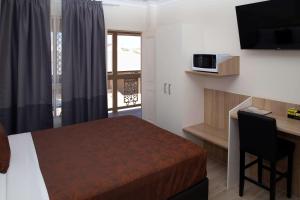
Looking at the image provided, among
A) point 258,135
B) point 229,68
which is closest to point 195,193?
point 258,135

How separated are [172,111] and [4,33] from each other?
261 cm

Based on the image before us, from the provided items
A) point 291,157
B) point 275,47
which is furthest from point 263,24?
point 291,157

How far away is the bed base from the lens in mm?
2143

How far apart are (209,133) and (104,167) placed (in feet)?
6.12

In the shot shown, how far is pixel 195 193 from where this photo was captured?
2242mm

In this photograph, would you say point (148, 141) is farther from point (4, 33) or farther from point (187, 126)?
point (4, 33)

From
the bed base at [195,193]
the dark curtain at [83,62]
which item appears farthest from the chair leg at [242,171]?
the dark curtain at [83,62]

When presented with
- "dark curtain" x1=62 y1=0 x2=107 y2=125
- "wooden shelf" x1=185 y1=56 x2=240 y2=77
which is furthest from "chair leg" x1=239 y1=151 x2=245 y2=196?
"dark curtain" x1=62 y1=0 x2=107 y2=125

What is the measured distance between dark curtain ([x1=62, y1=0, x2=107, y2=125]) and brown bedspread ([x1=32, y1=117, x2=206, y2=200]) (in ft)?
2.99

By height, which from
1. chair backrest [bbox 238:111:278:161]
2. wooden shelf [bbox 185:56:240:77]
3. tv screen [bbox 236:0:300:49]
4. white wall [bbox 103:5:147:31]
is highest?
white wall [bbox 103:5:147:31]

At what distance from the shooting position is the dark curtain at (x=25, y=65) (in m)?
3.26

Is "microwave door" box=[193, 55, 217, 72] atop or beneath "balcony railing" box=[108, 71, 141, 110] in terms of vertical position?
atop

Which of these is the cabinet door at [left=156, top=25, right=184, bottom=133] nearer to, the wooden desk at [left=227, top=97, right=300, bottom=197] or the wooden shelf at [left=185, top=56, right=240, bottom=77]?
the wooden shelf at [left=185, top=56, right=240, bottom=77]

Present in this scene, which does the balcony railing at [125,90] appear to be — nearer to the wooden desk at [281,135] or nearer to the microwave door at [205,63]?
the microwave door at [205,63]
